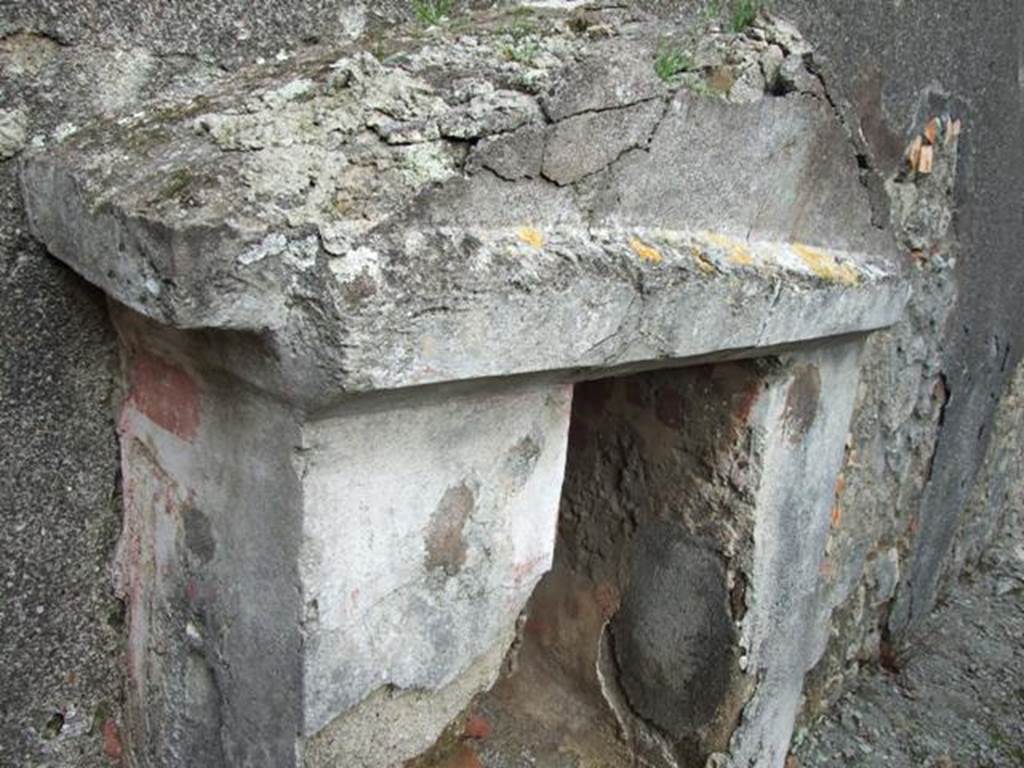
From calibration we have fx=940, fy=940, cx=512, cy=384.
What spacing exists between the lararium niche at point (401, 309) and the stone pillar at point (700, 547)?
0.07 metres

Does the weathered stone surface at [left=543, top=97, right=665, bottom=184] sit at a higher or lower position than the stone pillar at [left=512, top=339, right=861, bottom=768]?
higher

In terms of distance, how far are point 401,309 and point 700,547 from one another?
1121 millimetres

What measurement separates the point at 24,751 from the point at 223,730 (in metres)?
0.29

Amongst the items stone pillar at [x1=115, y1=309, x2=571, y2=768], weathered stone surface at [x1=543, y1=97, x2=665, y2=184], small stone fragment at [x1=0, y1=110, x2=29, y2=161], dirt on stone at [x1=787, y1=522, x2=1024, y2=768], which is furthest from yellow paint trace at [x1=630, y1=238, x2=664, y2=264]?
dirt on stone at [x1=787, y1=522, x2=1024, y2=768]

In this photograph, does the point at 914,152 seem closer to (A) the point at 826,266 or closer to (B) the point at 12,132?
(A) the point at 826,266

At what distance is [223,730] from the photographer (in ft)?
4.42

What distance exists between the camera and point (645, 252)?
1.23 m

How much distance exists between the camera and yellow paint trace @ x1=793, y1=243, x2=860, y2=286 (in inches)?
61.1

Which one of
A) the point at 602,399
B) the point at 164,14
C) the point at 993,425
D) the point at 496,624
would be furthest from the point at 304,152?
the point at 993,425

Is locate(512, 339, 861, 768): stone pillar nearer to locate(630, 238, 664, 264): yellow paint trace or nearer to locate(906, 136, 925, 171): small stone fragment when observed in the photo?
locate(630, 238, 664, 264): yellow paint trace

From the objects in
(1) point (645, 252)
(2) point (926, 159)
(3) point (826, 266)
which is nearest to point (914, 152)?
(2) point (926, 159)

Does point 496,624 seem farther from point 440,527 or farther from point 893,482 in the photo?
point 893,482

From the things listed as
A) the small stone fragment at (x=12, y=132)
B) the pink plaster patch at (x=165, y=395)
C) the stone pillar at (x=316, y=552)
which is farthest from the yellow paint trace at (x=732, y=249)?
the small stone fragment at (x=12, y=132)

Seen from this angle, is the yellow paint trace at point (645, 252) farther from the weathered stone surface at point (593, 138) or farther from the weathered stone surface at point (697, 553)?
the weathered stone surface at point (697, 553)
